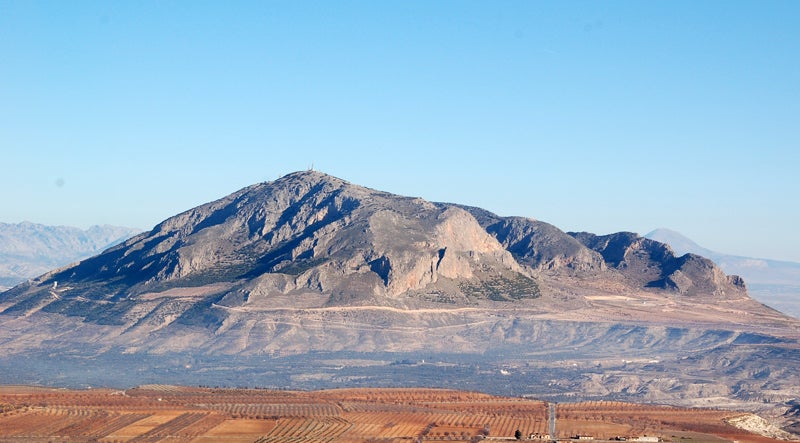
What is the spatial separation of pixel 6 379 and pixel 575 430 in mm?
107151

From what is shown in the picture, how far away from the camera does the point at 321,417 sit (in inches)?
5349

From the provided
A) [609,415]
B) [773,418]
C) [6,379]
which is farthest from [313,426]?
[6,379]

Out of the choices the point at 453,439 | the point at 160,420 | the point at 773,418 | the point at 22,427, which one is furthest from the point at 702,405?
the point at 22,427

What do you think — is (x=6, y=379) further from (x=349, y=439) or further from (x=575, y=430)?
(x=575, y=430)

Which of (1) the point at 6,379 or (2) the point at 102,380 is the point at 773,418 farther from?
(1) the point at 6,379

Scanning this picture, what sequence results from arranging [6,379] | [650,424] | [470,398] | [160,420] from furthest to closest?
[6,379] → [470,398] → [650,424] → [160,420]

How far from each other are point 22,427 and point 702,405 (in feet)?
394

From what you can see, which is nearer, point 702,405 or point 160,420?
point 160,420

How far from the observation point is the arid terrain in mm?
122375

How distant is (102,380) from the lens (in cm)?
19812

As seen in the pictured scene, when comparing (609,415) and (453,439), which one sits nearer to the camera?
(453,439)

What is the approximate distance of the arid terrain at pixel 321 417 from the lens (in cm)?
12238

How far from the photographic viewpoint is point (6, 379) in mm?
193500

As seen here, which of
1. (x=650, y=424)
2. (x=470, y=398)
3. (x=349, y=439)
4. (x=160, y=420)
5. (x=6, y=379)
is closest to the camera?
(x=349, y=439)
